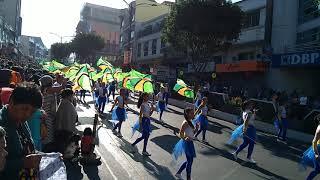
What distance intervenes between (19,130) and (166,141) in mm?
10495

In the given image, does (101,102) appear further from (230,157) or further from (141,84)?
(230,157)

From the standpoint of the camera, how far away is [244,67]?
3180cm

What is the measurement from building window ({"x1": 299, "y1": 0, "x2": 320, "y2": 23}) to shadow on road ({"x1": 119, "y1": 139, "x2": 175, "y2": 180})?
1937 cm

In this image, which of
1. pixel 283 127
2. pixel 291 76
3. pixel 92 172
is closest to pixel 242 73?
pixel 291 76

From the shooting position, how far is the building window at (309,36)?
26.9 m

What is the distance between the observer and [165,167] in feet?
33.4

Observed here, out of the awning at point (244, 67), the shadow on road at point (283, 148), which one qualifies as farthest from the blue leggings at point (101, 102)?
the awning at point (244, 67)

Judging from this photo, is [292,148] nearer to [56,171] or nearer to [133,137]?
[133,137]

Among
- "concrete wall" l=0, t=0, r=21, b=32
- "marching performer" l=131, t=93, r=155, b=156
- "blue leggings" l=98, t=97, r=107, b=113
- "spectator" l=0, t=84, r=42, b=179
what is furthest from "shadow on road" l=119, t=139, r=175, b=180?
"concrete wall" l=0, t=0, r=21, b=32

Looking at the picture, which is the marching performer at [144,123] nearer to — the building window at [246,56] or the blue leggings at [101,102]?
the blue leggings at [101,102]

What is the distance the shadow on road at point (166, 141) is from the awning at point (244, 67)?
1729 centimetres

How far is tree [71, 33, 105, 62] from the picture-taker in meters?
76.7

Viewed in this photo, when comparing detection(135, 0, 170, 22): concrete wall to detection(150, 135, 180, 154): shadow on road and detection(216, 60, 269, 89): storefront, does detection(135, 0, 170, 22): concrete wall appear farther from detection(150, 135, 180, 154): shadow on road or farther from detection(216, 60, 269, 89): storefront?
detection(150, 135, 180, 154): shadow on road

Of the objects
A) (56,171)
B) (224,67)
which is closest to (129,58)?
(224,67)
